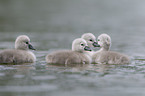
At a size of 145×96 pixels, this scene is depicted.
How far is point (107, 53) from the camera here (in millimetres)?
10961

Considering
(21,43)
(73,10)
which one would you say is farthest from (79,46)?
(73,10)

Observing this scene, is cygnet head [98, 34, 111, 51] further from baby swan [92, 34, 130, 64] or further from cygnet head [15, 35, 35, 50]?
cygnet head [15, 35, 35, 50]

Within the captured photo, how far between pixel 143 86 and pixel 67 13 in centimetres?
3104

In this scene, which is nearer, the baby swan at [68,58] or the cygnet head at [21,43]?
the baby swan at [68,58]

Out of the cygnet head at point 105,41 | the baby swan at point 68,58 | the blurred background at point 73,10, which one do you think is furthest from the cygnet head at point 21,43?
the blurred background at point 73,10

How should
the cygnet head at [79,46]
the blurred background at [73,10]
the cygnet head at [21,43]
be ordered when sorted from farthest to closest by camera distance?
the blurred background at [73,10]
the cygnet head at [21,43]
the cygnet head at [79,46]

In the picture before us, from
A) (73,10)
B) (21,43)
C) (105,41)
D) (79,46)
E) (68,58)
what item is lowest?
(68,58)

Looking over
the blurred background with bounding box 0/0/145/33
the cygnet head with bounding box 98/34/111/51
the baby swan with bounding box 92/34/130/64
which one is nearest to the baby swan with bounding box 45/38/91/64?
the baby swan with bounding box 92/34/130/64

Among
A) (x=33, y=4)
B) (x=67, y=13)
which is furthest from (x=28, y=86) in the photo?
(x=33, y=4)

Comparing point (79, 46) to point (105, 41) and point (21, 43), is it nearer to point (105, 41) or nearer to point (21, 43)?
point (105, 41)

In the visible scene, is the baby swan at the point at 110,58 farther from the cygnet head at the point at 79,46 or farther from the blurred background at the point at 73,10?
the blurred background at the point at 73,10

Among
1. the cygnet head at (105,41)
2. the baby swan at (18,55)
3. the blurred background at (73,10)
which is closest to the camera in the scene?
the baby swan at (18,55)

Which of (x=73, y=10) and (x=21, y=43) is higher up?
(x=73, y=10)

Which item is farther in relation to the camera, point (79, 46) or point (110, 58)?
point (79, 46)
